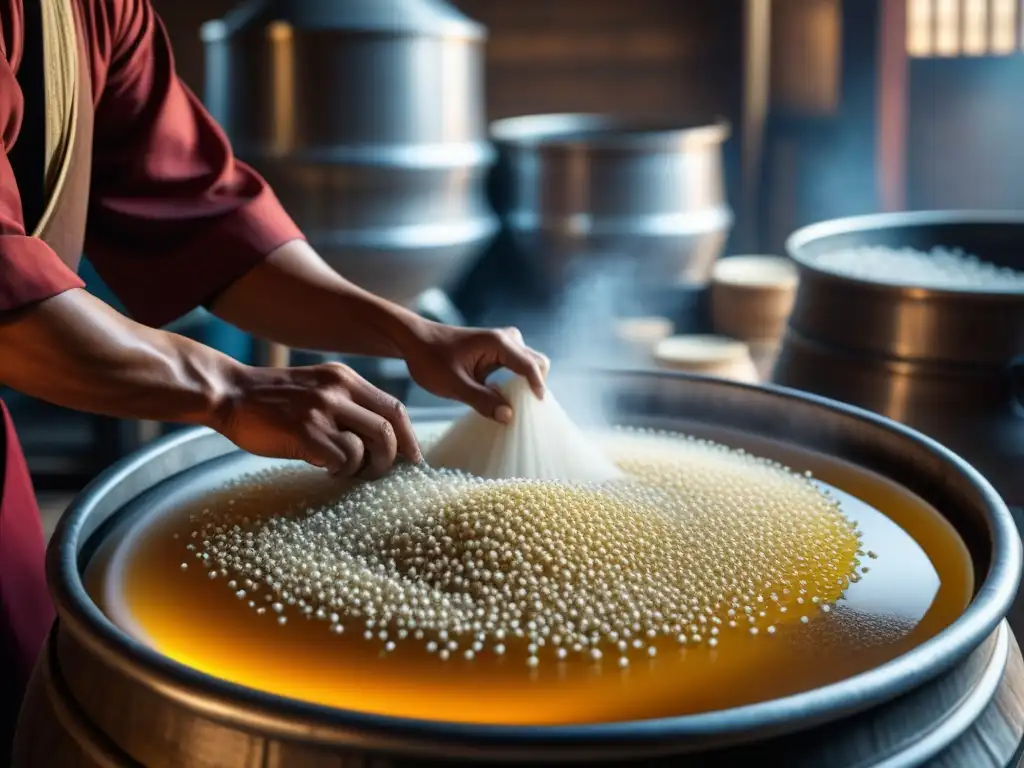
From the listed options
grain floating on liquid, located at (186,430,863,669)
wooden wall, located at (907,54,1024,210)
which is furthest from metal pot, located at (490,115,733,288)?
grain floating on liquid, located at (186,430,863,669)

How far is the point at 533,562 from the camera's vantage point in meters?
0.89

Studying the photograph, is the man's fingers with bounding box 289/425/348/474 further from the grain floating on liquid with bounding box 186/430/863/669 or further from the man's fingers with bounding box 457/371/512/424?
the man's fingers with bounding box 457/371/512/424

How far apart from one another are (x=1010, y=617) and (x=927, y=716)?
0.52 metres

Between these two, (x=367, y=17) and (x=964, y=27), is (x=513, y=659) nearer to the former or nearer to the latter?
(x=367, y=17)

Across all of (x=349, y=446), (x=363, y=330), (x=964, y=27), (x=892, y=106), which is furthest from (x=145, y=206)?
(x=964, y=27)

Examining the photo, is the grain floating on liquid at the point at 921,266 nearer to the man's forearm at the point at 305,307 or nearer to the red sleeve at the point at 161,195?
the man's forearm at the point at 305,307

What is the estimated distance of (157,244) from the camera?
4.50ft

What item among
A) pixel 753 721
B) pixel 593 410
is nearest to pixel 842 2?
pixel 593 410

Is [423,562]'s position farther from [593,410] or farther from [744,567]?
[593,410]

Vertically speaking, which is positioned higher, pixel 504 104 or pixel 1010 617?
pixel 504 104

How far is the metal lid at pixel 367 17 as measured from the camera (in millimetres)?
2998

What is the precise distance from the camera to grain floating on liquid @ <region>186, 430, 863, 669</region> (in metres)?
0.83

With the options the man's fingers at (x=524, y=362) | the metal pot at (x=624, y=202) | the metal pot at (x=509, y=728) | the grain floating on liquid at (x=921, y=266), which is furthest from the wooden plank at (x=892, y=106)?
the metal pot at (x=509, y=728)

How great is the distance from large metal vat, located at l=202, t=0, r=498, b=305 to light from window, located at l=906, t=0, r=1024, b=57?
1721mm
